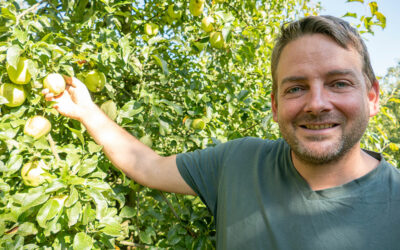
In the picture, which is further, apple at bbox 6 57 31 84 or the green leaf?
the green leaf

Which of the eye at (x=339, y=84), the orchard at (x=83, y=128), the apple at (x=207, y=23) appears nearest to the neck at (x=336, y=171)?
the eye at (x=339, y=84)

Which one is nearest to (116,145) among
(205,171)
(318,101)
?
(205,171)

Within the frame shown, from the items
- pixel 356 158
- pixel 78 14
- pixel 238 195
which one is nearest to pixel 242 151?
pixel 238 195

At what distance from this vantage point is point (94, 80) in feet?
5.04

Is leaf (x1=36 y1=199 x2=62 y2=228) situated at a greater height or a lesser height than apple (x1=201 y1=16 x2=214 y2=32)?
lesser

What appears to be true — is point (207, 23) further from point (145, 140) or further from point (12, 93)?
point (12, 93)

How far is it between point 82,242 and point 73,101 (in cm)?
68

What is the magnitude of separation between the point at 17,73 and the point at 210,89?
104 cm

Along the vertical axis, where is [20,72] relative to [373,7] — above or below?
below

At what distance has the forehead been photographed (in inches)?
43.1

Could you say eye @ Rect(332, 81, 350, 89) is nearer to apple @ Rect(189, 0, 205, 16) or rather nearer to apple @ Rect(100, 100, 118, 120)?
apple @ Rect(100, 100, 118, 120)

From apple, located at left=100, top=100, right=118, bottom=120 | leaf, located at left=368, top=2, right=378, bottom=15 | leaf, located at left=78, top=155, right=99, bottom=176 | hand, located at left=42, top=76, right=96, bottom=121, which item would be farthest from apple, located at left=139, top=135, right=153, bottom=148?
leaf, located at left=368, top=2, right=378, bottom=15

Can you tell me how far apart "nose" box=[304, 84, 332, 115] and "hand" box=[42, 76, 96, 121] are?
0.93 meters

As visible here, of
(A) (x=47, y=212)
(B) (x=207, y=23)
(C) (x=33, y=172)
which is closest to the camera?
(A) (x=47, y=212)
